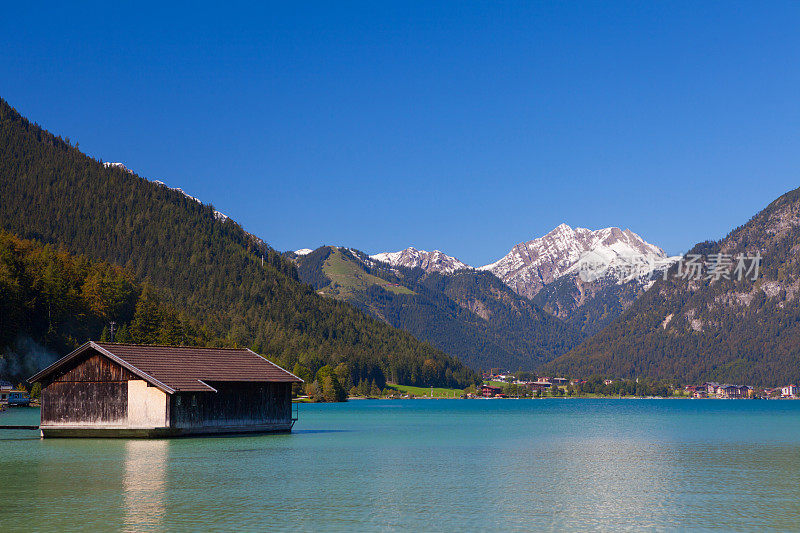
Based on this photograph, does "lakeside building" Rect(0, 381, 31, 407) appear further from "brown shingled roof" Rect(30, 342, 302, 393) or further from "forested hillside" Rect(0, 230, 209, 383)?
"brown shingled roof" Rect(30, 342, 302, 393)

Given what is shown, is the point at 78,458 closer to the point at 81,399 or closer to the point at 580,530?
the point at 81,399

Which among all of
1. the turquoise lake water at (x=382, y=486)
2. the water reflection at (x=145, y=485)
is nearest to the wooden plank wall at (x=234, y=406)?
the turquoise lake water at (x=382, y=486)

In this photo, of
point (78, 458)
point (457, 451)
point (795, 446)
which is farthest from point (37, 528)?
point (795, 446)

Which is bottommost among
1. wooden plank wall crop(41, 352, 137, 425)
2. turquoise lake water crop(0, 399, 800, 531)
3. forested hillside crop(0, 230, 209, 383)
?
turquoise lake water crop(0, 399, 800, 531)

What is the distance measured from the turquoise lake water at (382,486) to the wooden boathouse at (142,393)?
5.01 ft

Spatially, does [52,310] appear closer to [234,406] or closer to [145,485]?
[234,406]

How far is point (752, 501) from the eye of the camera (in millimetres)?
39031

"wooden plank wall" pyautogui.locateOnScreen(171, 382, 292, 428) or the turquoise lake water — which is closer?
the turquoise lake water

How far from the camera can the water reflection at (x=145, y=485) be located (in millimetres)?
31781

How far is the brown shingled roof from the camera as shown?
6656cm

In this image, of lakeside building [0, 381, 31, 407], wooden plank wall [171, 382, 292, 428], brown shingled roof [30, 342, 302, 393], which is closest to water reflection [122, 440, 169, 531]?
wooden plank wall [171, 382, 292, 428]

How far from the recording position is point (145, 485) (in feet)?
136

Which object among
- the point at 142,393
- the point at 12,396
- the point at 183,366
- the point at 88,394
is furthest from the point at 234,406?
the point at 12,396

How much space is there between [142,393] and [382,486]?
30.2m
